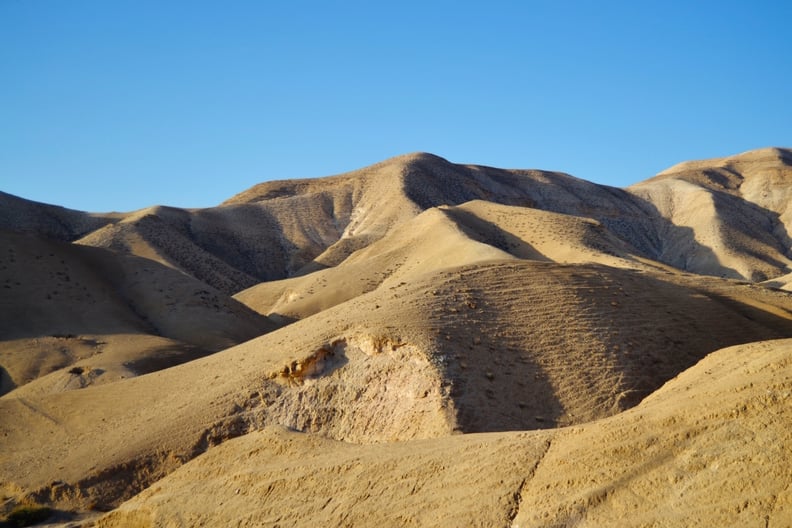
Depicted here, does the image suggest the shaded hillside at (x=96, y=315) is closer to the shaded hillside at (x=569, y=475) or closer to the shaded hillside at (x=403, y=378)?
the shaded hillside at (x=403, y=378)

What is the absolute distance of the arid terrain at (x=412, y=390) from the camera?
34.2 ft

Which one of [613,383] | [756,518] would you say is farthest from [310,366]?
[756,518]

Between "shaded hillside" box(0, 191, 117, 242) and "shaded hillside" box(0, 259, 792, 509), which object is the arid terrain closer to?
"shaded hillside" box(0, 259, 792, 509)

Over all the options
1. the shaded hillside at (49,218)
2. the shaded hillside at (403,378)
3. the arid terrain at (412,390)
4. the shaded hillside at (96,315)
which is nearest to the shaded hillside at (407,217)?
the shaded hillside at (49,218)

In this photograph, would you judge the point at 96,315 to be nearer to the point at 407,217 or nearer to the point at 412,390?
the point at 412,390

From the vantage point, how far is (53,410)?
25.4 metres

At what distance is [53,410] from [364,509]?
16.6 meters

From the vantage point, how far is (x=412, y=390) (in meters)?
20.4

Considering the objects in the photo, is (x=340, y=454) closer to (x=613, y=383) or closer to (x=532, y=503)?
(x=532, y=503)

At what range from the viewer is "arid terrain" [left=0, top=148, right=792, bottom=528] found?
1041 centimetres

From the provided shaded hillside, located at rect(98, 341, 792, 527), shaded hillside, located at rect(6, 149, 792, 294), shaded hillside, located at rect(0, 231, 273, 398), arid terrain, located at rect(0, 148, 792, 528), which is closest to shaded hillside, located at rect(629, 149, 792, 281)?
shaded hillside, located at rect(6, 149, 792, 294)

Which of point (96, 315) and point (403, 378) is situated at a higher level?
point (96, 315)

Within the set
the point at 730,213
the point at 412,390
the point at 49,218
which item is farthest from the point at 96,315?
the point at 730,213

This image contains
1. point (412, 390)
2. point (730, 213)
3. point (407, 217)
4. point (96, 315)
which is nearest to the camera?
point (412, 390)
